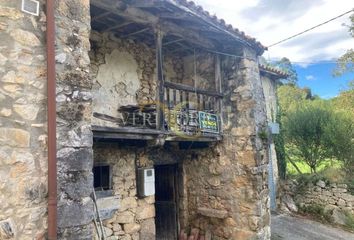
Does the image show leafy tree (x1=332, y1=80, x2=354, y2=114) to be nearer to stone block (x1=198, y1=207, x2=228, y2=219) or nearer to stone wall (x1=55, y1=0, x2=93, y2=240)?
stone block (x1=198, y1=207, x2=228, y2=219)

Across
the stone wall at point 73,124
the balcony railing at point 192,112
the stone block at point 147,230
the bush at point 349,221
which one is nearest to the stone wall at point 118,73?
the balcony railing at point 192,112

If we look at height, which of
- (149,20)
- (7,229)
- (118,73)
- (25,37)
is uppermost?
(149,20)

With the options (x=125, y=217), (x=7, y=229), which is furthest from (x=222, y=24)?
(x=7, y=229)

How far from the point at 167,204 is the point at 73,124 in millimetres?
4558

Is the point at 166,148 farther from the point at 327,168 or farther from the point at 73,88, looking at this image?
the point at 327,168

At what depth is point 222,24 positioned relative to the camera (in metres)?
5.34

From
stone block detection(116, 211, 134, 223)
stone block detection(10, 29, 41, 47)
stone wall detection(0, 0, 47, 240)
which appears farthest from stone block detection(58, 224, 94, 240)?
stone block detection(116, 211, 134, 223)

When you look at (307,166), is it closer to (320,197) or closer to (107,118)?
(320,197)

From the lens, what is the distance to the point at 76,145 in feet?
9.55

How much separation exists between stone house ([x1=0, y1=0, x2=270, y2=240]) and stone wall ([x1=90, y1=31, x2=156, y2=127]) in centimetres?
2

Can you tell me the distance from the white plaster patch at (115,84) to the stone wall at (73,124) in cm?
221

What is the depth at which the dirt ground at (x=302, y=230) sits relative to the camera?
25.0ft

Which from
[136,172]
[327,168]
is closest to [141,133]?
[136,172]

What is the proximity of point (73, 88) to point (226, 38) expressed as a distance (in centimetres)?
367
